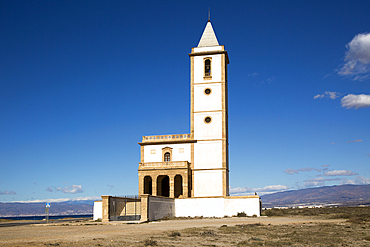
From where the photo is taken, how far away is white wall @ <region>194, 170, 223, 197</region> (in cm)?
4434

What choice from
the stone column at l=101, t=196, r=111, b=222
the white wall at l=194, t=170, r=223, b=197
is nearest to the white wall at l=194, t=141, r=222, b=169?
the white wall at l=194, t=170, r=223, b=197

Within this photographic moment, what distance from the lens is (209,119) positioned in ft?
152

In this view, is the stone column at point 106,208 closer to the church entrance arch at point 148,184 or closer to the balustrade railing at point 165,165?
the balustrade railing at point 165,165

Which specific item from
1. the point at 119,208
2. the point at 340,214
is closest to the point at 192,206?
the point at 119,208

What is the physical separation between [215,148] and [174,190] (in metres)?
6.97

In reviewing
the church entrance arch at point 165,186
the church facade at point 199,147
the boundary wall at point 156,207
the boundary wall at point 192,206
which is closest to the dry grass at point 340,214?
the boundary wall at point 192,206

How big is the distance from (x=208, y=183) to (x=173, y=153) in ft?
17.9

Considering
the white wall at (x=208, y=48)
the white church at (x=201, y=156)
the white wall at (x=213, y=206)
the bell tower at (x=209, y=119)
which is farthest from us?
the white wall at (x=208, y=48)

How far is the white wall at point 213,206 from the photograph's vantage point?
40.6 m

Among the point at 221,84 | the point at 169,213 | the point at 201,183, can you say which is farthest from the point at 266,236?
the point at 221,84

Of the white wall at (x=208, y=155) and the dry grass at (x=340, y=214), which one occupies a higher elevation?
the white wall at (x=208, y=155)

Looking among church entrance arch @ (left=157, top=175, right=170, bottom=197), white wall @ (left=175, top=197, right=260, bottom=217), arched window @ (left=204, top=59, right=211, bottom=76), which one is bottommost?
white wall @ (left=175, top=197, right=260, bottom=217)

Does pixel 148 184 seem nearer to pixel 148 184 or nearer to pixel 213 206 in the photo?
pixel 148 184

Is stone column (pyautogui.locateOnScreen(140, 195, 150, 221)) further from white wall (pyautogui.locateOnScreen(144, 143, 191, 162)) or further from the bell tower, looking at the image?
white wall (pyautogui.locateOnScreen(144, 143, 191, 162))
